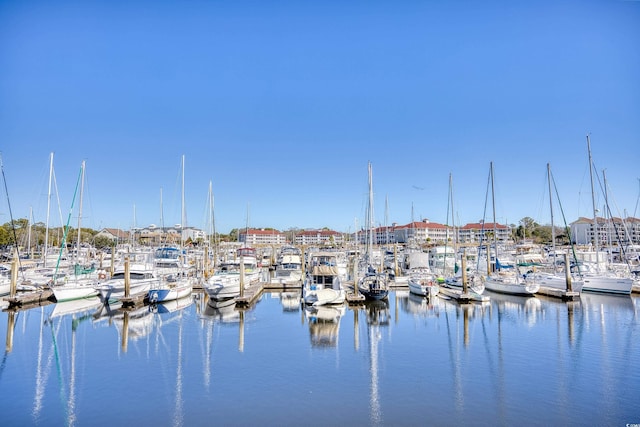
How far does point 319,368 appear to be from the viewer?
19750 mm

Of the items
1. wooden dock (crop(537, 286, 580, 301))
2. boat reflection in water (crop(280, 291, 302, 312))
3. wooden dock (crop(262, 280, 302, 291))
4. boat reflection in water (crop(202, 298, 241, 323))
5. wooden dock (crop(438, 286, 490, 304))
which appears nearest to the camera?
boat reflection in water (crop(202, 298, 241, 323))

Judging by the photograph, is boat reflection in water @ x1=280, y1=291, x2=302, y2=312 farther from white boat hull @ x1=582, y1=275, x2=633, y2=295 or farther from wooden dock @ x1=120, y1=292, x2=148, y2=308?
white boat hull @ x1=582, y1=275, x2=633, y2=295

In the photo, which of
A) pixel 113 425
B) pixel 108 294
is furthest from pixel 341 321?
pixel 108 294

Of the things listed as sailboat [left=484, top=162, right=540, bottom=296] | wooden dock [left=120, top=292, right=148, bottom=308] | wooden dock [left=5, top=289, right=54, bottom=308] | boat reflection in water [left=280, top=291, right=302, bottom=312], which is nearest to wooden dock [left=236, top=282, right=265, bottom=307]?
boat reflection in water [left=280, top=291, right=302, bottom=312]

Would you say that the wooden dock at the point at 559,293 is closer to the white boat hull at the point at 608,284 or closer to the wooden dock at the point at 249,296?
the white boat hull at the point at 608,284

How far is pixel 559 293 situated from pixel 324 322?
25.6 metres

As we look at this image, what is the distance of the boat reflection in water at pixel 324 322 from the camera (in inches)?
994

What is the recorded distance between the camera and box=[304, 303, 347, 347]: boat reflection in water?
25.2 meters

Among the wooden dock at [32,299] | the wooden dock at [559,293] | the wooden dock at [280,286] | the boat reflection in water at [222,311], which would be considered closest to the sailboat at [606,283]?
the wooden dock at [559,293]

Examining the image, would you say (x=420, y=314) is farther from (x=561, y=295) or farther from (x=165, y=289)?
(x=165, y=289)

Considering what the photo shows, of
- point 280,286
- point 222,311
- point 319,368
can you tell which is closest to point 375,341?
point 319,368

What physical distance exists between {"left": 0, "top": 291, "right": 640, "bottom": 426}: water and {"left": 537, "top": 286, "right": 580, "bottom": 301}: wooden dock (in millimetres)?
5638

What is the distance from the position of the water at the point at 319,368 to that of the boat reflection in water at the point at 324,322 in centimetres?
19

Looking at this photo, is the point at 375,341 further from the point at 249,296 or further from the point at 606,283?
the point at 606,283
